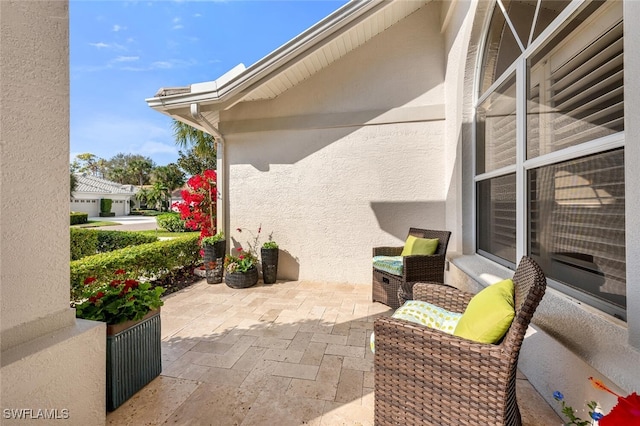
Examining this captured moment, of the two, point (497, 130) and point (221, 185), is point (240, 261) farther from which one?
point (497, 130)

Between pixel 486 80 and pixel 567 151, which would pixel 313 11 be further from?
pixel 567 151

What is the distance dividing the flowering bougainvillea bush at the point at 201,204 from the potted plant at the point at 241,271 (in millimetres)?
1036

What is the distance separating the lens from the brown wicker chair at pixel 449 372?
1.30 meters

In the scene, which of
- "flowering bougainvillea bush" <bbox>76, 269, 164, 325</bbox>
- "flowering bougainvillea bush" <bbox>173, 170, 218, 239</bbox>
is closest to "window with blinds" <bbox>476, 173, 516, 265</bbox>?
"flowering bougainvillea bush" <bbox>76, 269, 164, 325</bbox>

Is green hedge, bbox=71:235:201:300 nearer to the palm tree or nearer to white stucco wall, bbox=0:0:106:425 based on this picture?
white stucco wall, bbox=0:0:106:425

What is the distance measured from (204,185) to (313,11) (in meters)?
3.95

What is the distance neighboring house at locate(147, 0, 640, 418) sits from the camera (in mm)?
1638

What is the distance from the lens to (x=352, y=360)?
256 centimetres

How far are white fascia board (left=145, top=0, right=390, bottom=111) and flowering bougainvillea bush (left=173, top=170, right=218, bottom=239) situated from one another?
1628mm

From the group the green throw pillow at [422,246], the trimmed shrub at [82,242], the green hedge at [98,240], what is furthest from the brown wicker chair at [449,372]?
the trimmed shrub at [82,242]

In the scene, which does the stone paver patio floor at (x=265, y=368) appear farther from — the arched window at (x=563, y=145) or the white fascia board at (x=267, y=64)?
the white fascia board at (x=267, y=64)

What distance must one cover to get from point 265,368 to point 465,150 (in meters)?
3.75

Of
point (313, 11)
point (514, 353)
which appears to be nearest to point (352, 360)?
point (514, 353)

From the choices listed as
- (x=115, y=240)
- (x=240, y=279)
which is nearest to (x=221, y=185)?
(x=240, y=279)
